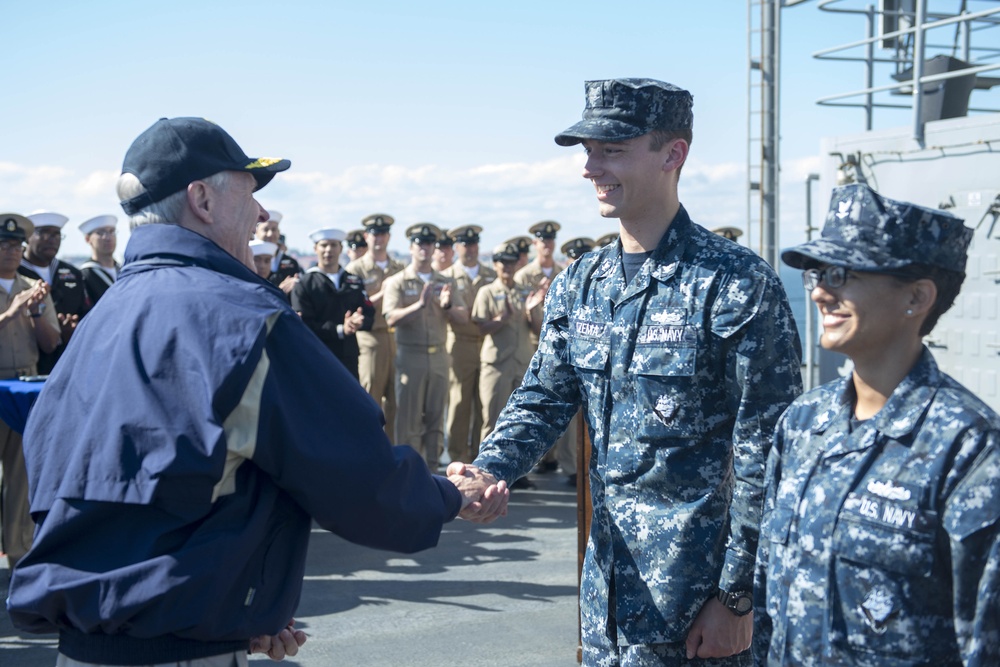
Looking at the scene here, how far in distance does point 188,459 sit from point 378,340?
8.81 meters

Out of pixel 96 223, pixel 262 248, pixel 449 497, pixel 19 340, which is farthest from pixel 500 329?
pixel 449 497

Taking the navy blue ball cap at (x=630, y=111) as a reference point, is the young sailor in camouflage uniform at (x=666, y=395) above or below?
below

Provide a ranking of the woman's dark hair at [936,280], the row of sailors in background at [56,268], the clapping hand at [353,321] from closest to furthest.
A: the woman's dark hair at [936,280] → the row of sailors in background at [56,268] → the clapping hand at [353,321]

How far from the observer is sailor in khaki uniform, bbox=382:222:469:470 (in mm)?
10266

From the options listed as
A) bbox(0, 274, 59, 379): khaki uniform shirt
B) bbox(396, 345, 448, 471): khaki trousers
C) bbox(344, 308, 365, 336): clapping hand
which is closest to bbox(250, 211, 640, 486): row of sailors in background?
bbox(396, 345, 448, 471): khaki trousers

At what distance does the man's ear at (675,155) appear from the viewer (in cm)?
298

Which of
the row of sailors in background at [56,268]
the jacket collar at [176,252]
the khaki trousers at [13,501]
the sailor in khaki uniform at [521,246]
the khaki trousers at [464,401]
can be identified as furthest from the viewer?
the sailor in khaki uniform at [521,246]

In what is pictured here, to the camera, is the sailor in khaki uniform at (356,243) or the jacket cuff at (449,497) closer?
the jacket cuff at (449,497)

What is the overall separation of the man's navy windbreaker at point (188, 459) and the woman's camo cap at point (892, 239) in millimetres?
1052

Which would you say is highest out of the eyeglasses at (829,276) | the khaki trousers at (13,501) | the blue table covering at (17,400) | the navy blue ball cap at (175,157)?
the navy blue ball cap at (175,157)

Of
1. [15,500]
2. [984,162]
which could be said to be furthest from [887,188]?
[15,500]

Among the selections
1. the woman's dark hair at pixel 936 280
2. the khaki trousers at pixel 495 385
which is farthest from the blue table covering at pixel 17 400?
the khaki trousers at pixel 495 385

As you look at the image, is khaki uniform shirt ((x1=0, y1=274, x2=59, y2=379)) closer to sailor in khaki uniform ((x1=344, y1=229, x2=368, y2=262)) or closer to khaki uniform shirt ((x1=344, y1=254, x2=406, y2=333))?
khaki uniform shirt ((x1=344, y1=254, x2=406, y2=333))

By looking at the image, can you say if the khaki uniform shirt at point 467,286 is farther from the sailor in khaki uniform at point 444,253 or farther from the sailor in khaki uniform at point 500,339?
the sailor in khaki uniform at point 500,339
